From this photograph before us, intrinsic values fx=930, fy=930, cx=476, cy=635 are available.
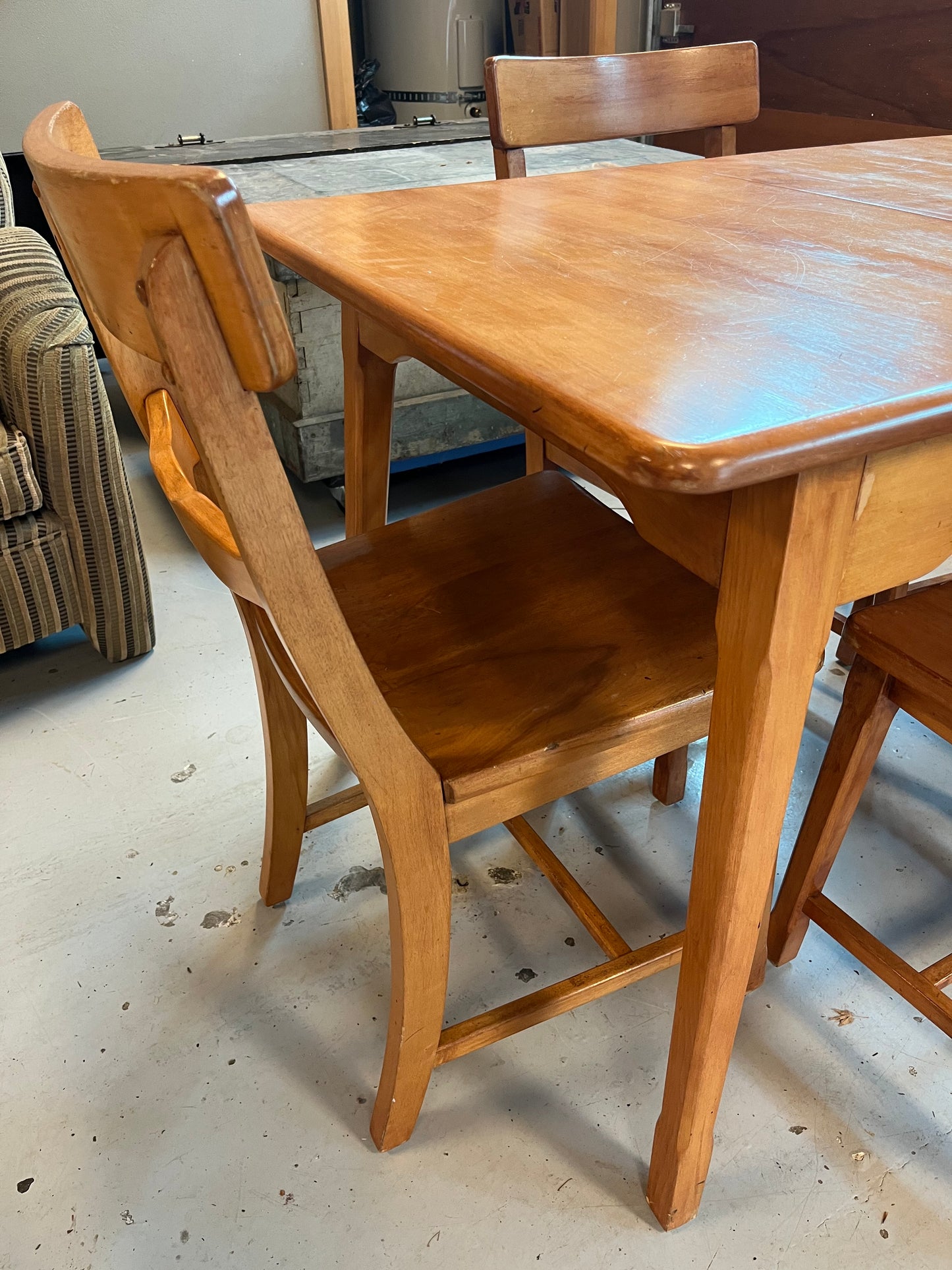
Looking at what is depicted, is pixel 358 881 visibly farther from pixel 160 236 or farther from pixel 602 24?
pixel 602 24

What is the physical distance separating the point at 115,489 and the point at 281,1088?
1.04 m

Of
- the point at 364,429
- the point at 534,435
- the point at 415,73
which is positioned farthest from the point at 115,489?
the point at 415,73

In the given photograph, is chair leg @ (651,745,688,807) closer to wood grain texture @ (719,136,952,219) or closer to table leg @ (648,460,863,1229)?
table leg @ (648,460,863,1229)

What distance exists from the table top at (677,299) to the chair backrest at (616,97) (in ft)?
0.73

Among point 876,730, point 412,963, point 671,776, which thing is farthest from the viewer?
point 671,776

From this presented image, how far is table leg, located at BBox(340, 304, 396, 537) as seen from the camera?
3.85ft

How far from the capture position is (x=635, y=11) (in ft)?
11.2

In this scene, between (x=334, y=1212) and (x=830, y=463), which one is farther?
(x=334, y=1212)

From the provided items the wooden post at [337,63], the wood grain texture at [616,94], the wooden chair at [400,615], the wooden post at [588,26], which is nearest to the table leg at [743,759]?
the wooden chair at [400,615]

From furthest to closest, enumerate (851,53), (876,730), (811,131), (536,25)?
(536,25), (811,131), (851,53), (876,730)

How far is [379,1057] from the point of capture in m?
1.08

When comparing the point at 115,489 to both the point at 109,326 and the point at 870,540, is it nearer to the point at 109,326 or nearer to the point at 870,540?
the point at 109,326

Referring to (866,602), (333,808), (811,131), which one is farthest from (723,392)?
(811,131)

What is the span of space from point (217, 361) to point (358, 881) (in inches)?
37.6
